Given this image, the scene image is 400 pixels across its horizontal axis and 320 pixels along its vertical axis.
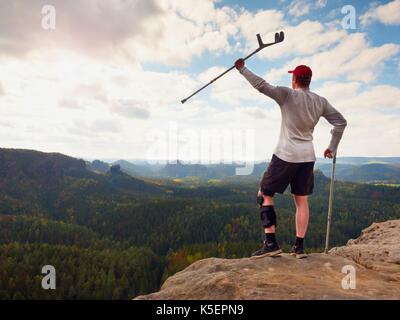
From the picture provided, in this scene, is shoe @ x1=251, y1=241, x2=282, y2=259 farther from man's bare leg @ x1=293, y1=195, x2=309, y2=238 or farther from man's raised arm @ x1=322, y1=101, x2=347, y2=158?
man's raised arm @ x1=322, y1=101, x2=347, y2=158

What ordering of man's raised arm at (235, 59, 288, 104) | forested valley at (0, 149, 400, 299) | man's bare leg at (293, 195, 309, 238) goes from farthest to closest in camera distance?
forested valley at (0, 149, 400, 299), man's bare leg at (293, 195, 309, 238), man's raised arm at (235, 59, 288, 104)

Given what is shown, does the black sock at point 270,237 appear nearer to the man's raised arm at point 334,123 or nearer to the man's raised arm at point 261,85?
the man's raised arm at point 334,123

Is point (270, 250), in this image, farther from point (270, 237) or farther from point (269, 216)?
point (269, 216)

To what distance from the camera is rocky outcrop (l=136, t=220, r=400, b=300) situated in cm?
675

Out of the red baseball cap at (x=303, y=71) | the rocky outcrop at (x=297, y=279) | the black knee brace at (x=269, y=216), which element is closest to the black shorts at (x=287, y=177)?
the black knee brace at (x=269, y=216)

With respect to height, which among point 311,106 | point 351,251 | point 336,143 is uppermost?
point 311,106

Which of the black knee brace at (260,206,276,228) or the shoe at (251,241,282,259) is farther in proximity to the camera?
the shoe at (251,241,282,259)

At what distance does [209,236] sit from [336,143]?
16877 centimetres

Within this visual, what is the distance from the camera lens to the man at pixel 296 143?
814cm

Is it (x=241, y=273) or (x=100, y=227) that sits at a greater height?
(x=241, y=273)

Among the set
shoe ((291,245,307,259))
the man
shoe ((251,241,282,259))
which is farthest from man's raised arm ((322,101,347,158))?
shoe ((251,241,282,259))
